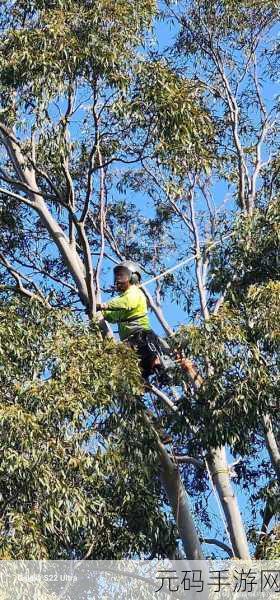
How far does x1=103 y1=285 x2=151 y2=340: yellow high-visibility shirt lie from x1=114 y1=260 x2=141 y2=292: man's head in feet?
0.19

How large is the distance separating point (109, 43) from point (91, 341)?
2442 millimetres

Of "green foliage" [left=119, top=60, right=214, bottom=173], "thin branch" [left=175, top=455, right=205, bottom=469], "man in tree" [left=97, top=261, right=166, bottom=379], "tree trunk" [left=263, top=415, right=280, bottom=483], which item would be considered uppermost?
"green foliage" [left=119, top=60, right=214, bottom=173]

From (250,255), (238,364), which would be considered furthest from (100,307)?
(250,255)

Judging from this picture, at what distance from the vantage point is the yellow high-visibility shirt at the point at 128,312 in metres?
9.23

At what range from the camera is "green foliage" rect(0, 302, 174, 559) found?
27.1 feet

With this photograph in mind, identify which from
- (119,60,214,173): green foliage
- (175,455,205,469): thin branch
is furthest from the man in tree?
(119,60,214,173): green foliage

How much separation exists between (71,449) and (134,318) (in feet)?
3.99

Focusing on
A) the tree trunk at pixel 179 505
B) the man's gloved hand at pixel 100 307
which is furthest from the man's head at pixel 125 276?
the tree trunk at pixel 179 505

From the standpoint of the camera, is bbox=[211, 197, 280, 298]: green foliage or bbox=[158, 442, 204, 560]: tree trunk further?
bbox=[211, 197, 280, 298]: green foliage

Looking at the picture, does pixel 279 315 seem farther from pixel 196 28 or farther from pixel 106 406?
pixel 196 28

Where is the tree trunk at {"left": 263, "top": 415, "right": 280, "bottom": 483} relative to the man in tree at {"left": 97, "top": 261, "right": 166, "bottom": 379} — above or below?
below

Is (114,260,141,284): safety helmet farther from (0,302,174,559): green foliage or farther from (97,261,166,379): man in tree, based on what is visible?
(0,302,174,559): green foliage

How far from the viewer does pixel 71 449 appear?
855 centimetres

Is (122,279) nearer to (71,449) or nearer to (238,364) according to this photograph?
(238,364)
